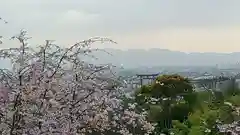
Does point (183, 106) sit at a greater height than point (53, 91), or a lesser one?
lesser

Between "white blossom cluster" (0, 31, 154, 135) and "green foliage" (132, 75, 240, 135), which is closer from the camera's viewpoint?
"white blossom cluster" (0, 31, 154, 135)

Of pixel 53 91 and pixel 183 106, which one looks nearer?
pixel 53 91

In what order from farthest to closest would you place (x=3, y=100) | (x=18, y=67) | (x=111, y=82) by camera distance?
(x=111, y=82), (x=18, y=67), (x=3, y=100)

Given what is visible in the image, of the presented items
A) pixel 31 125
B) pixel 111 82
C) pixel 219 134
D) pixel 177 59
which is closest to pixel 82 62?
pixel 111 82

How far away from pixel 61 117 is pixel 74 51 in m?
0.62

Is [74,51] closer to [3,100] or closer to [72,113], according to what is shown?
[72,113]

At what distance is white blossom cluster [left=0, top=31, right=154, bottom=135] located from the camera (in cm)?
379

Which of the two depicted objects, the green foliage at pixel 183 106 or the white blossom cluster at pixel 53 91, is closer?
the white blossom cluster at pixel 53 91

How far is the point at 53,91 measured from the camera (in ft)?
13.3

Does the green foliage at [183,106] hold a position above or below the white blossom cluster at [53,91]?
below

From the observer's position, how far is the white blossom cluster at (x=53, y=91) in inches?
149

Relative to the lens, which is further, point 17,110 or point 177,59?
point 177,59

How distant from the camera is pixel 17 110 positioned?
148 inches

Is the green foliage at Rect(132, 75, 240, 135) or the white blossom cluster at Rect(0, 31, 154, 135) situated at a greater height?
the white blossom cluster at Rect(0, 31, 154, 135)
